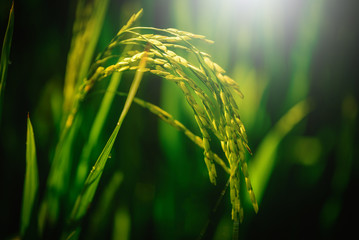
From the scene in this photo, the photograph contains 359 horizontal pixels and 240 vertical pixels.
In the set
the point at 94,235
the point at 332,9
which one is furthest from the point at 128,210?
the point at 332,9

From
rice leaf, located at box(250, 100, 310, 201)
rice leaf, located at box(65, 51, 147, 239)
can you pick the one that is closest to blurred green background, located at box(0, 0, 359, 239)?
rice leaf, located at box(250, 100, 310, 201)

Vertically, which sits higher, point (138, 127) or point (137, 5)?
point (137, 5)

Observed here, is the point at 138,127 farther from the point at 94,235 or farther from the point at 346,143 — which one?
the point at 346,143

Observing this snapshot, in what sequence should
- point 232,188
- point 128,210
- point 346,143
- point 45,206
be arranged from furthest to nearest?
point 346,143 < point 128,210 < point 45,206 < point 232,188

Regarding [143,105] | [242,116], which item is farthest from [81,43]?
[242,116]

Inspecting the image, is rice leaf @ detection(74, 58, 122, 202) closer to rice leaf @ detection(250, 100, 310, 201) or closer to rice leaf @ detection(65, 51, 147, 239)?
rice leaf @ detection(65, 51, 147, 239)

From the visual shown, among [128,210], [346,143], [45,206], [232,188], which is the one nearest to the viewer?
[232,188]

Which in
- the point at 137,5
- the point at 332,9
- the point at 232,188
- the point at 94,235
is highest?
the point at 332,9

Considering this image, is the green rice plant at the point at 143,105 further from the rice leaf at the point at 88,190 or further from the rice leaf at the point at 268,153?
the rice leaf at the point at 268,153

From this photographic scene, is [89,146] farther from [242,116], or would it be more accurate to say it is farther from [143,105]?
[242,116]
